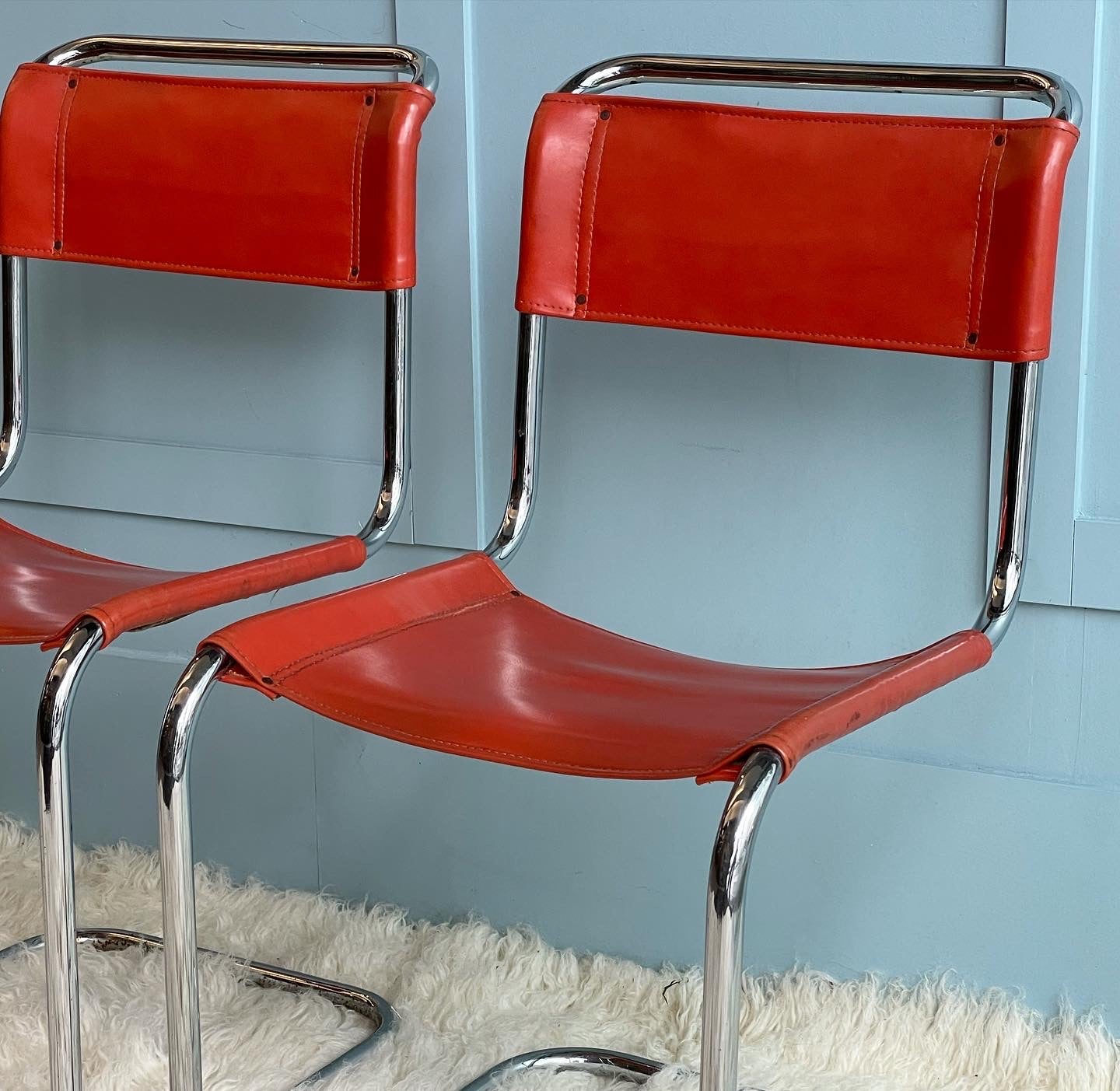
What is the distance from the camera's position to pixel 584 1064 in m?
1.39

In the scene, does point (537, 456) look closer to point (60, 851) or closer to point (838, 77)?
point (838, 77)

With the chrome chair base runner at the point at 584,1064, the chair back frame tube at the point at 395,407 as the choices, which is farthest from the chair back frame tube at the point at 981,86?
the chrome chair base runner at the point at 584,1064

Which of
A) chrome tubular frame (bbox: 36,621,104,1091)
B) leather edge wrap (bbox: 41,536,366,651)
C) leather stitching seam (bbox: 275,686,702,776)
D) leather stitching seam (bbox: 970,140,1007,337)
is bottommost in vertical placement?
chrome tubular frame (bbox: 36,621,104,1091)

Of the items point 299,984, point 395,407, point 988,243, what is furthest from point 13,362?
point 988,243

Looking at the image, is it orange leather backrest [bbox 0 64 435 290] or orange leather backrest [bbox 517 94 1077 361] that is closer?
orange leather backrest [bbox 517 94 1077 361]

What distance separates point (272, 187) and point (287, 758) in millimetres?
635

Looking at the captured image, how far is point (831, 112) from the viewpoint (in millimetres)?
1240

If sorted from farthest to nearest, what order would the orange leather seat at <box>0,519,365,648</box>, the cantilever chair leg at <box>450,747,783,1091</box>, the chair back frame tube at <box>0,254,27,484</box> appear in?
1. the chair back frame tube at <box>0,254,27,484</box>
2. the orange leather seat at <box>0,519,365,648</box>
3. the cantilever chair leg at <box>450,747,783,1091</box>

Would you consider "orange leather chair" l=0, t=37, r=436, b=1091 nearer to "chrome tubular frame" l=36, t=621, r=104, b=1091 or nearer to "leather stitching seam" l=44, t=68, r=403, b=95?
"leather stitching seam" l=44, t=68, r=403, b=95

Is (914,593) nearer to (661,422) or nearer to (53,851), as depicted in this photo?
(661,422)

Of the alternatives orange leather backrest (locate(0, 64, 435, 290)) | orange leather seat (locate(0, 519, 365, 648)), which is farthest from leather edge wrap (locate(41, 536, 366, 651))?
orange leather backrest (locate(0, 64, 435, 290))

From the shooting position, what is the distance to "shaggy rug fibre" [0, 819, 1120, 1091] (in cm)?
137

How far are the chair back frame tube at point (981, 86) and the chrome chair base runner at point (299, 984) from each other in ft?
2.02

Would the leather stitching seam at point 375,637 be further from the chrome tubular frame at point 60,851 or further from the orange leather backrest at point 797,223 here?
the orange leather backrest at point 797,223
